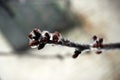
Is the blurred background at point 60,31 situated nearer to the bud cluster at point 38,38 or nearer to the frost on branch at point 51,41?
the frost on branch at point 51,41

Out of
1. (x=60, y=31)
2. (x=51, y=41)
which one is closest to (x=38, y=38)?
(x=51, y=41)

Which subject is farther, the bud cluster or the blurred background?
the blurred background

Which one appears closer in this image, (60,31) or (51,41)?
(51,41)

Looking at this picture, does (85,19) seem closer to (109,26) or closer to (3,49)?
(109,26)

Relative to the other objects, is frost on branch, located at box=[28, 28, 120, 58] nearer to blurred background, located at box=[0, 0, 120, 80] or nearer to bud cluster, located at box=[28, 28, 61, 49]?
bud cluster, located at box=[28, 28, 61, 49]

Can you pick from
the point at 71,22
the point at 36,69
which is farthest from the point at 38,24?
the point at 36,69

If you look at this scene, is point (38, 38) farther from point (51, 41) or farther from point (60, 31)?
point (60, 31)

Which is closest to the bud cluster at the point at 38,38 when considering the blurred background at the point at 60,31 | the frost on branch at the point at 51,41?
the frost on branch at the point at 51,41

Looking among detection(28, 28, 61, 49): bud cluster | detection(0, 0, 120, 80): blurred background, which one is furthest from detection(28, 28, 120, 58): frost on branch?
detection(0, 0, 120, 80): blurred background
